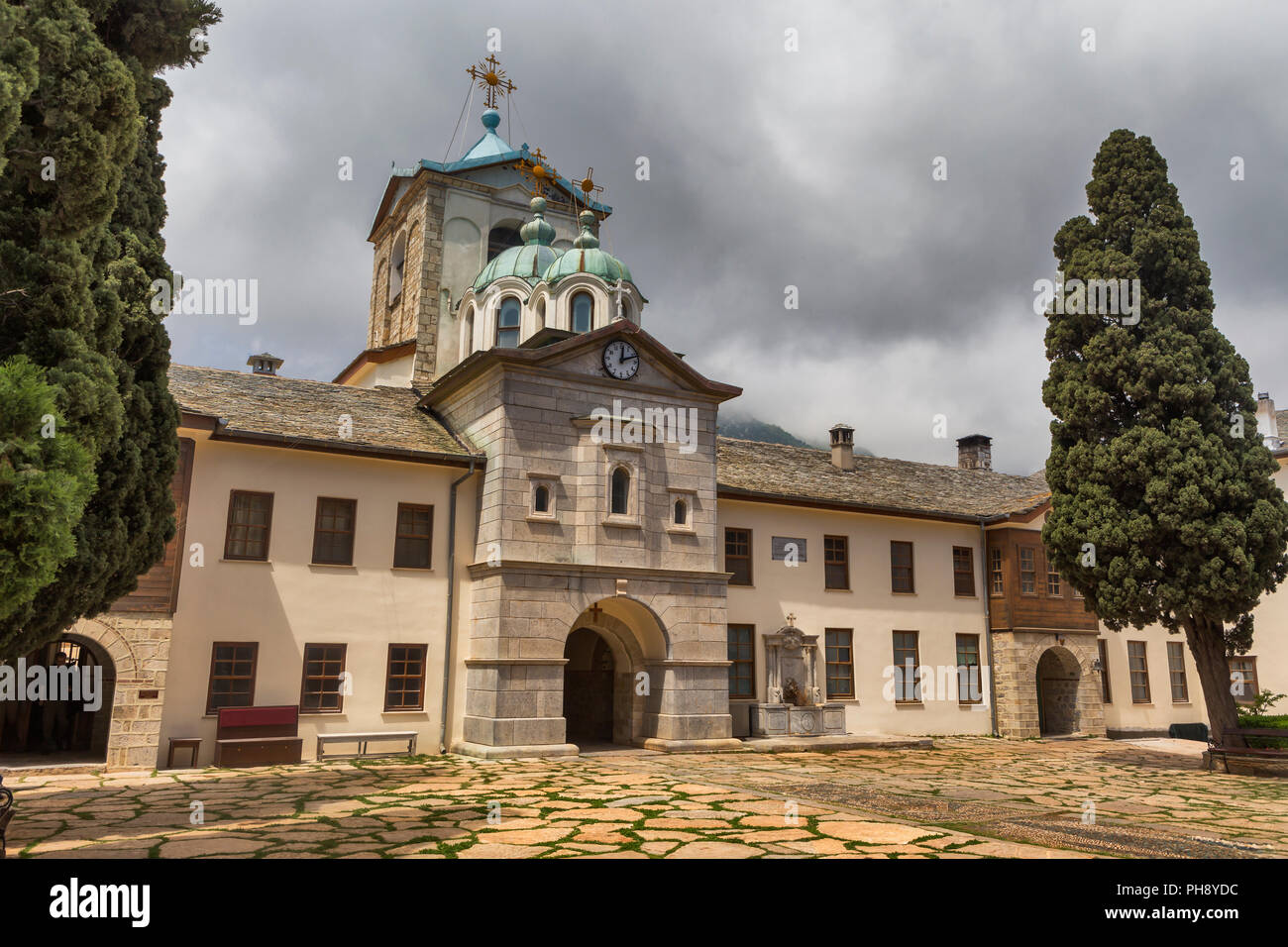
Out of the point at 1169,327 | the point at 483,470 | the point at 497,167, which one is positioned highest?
the point at 497,167

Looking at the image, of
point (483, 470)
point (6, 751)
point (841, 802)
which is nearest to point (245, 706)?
point (6, 751)

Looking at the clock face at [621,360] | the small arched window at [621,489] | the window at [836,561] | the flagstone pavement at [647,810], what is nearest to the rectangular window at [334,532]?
the flagstone pavement at [647,810]

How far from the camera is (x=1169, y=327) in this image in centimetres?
1691

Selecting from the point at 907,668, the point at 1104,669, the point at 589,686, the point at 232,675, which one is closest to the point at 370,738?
the point at 232,675

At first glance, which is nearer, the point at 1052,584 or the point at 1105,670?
the point at 1052,584

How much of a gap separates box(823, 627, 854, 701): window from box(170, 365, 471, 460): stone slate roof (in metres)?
10.2

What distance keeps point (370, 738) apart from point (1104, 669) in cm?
2037

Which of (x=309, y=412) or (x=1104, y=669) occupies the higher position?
(x=309, y=412)

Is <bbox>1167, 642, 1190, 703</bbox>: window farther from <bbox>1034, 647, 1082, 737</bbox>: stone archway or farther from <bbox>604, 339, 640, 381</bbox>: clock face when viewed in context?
<bbox>604, 339, 640, 381</bbox>: clock face

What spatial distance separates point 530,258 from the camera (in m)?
23.3

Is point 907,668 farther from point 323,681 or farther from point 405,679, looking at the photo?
point 323,681

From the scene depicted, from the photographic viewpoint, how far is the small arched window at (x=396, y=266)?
29094mm

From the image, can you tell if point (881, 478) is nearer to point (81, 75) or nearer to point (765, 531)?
point (765, 531)
